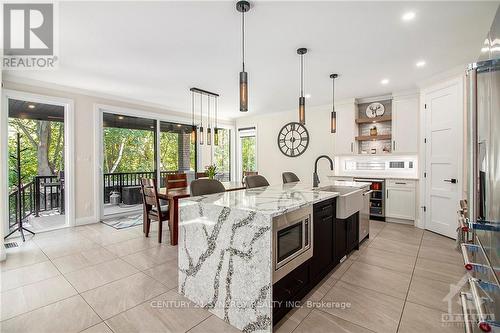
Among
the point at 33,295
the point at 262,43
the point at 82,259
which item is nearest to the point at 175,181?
the point at 82,259

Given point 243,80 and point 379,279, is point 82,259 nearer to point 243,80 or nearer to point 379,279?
point 243,80

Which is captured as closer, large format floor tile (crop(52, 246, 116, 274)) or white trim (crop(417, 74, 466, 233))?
large format floor tile (crop(52, 246, 116, 274))

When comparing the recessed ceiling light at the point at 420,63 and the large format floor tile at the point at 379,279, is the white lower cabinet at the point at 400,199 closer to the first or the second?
the recessed ceiling light at the point at 420,63

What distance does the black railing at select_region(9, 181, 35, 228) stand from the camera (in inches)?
157

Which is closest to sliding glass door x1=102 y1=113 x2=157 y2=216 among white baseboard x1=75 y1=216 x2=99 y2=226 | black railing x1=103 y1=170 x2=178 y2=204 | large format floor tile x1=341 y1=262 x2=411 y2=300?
black railing x1=103 y1=170 x2=178 y2=204

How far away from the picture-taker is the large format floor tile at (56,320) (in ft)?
5.65

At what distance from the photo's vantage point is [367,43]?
2.75m

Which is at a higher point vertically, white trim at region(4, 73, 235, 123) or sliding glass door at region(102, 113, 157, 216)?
white trim at region(4, 73, 235, 123)

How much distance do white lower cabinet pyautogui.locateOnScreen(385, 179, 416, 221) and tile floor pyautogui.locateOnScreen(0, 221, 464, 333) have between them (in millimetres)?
998

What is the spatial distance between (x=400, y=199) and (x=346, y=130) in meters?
1.80

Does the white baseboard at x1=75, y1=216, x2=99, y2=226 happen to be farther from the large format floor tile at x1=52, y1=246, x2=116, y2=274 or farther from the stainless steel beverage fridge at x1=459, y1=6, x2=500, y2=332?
the stainless steel beverage fridge at x1=459, y1=6, x2=500, y2=332

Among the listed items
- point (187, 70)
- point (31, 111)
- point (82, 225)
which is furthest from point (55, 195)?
point (187, 70)

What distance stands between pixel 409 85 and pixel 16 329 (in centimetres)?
597

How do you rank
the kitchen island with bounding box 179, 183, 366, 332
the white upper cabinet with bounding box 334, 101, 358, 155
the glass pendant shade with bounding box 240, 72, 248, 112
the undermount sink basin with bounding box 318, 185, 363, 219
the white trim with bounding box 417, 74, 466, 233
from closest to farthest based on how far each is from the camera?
the kitchen island with bounding box 179, 183, 366, 332, the glass pendant shade with bounding box 240, 72, 248, 112, the undermount sink basin with bounding box 318, 185, 363, 219, the white trim with bounding box 417, 74, 466, 233, the white upper cabinet with bounding box 334, 101, 358, 155
